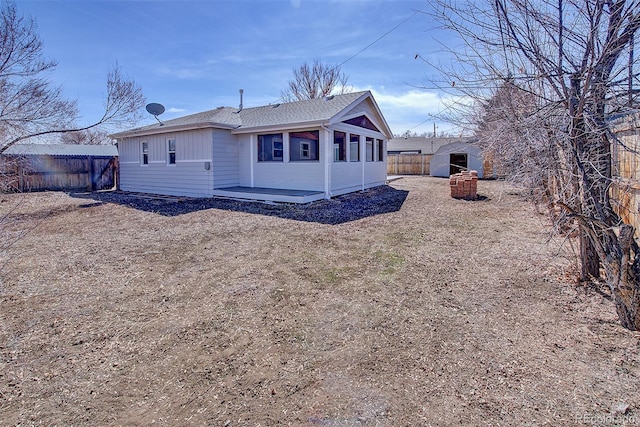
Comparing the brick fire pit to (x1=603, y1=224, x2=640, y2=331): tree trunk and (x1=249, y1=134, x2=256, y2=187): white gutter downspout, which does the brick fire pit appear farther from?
(x1=603, y1=224, x2=640, y2=331): tree trunk

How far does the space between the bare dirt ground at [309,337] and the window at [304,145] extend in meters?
5.72

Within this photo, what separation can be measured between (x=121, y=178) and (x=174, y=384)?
15.8 metres

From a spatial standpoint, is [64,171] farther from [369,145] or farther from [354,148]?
[369,145]

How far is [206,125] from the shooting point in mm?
10938

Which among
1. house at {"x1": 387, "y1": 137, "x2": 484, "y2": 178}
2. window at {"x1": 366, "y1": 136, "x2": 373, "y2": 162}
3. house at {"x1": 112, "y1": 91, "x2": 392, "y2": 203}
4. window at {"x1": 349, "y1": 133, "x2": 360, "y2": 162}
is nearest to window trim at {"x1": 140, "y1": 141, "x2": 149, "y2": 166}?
house at {"x1": 112, "y1": 91, "x2": 392, "y2": 203}

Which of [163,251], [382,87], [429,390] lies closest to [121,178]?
[163,251]

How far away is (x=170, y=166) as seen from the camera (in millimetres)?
12906

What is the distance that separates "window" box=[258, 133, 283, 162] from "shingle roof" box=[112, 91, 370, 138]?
0.50m

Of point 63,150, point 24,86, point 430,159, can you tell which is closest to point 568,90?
point 24,86

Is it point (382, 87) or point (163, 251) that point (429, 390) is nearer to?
point (382, 87)

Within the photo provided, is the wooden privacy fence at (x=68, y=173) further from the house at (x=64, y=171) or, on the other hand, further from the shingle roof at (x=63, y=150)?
the shingle roof at (x=63, y=150)

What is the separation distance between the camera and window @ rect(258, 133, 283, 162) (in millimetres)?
11562

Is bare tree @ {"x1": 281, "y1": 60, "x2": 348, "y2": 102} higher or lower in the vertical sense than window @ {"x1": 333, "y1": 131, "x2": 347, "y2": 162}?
higher

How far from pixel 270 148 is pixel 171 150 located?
4153 mm
